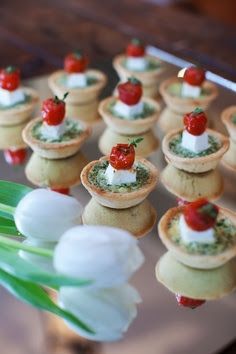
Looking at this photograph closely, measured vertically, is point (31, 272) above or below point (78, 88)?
above

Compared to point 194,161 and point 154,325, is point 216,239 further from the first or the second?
point 194,161

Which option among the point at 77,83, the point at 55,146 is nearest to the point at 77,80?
the point at 77,83

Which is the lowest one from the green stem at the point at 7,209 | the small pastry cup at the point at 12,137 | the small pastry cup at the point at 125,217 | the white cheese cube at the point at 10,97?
the small pastry cup at the point at 12,137

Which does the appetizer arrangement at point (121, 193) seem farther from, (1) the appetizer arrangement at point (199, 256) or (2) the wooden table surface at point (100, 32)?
(2) the wooden table surface at point (100, 32)

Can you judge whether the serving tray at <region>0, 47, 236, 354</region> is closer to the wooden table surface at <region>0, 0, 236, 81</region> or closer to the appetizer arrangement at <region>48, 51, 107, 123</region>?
the appetizer arrangement at <region>48, 51, 107, 123</region>

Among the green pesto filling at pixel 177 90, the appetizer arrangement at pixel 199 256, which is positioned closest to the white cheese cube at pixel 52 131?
the green pesto filling at pixel 177 90

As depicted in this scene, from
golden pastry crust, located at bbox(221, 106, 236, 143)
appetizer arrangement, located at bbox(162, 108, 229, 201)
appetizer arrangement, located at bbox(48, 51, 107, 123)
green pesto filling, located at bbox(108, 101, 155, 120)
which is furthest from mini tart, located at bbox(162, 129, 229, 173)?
appetizer arrangement, located at bbox(48, 51, 107, 123)

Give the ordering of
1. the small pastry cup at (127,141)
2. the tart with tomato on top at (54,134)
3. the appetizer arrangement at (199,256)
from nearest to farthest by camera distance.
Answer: the appetizer arrangement at (199,256)
the tart with tomato on top at (54,134)
the small pastry cup at (127,141)
